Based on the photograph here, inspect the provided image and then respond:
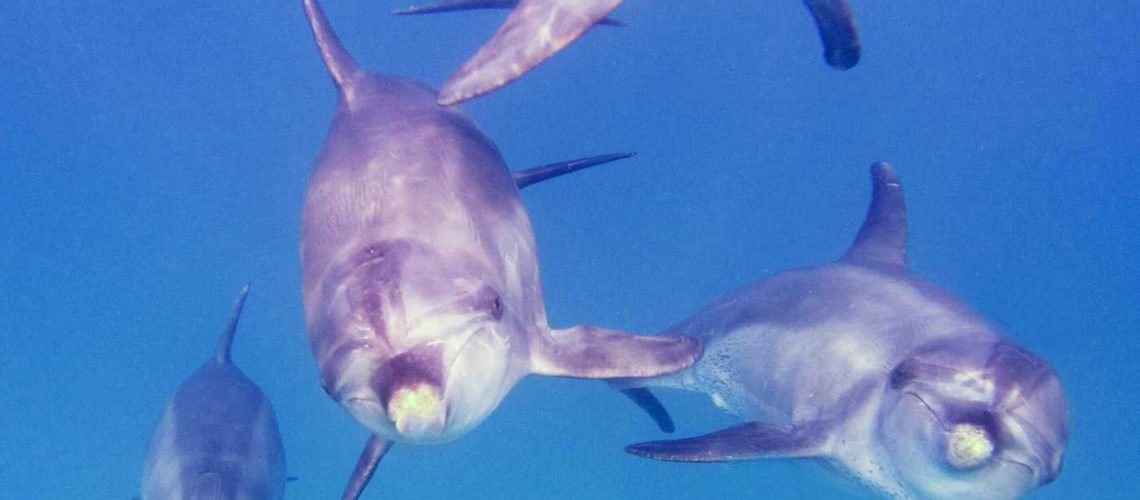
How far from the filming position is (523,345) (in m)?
4.32

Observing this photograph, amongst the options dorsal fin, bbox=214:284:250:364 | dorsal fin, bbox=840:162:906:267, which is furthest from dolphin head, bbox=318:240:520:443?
dorsal fin, bbox=214:284:250:364

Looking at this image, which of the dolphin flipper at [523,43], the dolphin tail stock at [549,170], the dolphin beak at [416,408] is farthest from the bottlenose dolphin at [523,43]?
the dolphin beak at [416,408]

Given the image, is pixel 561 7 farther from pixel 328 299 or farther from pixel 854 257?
pixel 854 257

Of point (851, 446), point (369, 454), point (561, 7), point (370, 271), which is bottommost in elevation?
point (369, 454)

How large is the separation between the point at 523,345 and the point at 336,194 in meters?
1.41

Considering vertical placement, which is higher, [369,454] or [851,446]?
[851,446]

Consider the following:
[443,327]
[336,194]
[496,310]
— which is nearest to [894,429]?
[496,310]

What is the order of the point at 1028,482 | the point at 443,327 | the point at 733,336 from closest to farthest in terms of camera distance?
the point at 443,327 → the point at 1028,482 → the point at 733,336

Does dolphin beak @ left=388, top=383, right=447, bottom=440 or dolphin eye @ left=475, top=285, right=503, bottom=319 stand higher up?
dolphin eye @ left=475, top=285, right=503, bottom=319

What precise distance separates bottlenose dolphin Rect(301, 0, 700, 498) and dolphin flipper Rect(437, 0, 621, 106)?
0.58m

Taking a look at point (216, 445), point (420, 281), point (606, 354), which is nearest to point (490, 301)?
point (420, 281)

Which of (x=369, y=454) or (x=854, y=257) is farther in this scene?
(x=854, y=257)

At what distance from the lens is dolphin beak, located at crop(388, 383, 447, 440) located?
3129 mm

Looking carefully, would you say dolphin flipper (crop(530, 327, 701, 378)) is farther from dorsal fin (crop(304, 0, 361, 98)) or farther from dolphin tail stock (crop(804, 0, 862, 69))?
dolphin tail stock (crop(804, 0, 862, 69))
